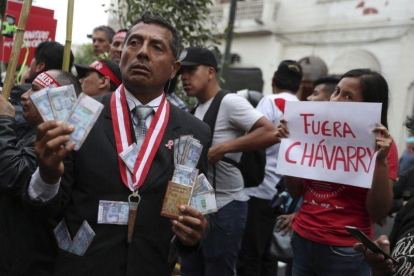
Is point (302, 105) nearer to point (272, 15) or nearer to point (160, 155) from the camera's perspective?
point (160, 155)

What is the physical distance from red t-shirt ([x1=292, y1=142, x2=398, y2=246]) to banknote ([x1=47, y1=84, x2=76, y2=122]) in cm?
169

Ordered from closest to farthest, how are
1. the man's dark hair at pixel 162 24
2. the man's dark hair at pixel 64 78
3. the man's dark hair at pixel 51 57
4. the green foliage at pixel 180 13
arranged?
the man's dark hair at pixel 162 24 < the man's dark hair at pixel 64 78 < the man's dark hair at pixel 51 57 < the green foliage at pixel 180 13

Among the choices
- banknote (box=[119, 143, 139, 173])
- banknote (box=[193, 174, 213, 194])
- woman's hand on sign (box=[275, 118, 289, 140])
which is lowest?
banknote (box=[193, 174, 213, 194])

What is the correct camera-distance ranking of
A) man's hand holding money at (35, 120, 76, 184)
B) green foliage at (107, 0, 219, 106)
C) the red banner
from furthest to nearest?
the red banner, green foliage at (107, 0, 219, 106), man's hand holding money at (35, 120, 76, 184)

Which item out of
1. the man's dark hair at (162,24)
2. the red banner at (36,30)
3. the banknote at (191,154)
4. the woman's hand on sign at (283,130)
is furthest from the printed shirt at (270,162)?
the red banner at (36,30)

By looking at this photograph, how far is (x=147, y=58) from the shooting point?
7.19ft

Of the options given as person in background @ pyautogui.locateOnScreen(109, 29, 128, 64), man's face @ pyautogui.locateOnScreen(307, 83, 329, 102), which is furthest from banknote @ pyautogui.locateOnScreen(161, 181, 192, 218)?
person in background @ pyautogui.locateOnScreen(109, 29, 128, 64)

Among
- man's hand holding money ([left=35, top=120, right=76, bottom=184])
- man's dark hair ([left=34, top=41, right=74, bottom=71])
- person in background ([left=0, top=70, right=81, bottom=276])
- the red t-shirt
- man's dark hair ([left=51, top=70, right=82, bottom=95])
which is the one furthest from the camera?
man's dark hair ([left=34, top=41, right=74, bottom=71])

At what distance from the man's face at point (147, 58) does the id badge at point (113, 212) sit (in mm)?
591

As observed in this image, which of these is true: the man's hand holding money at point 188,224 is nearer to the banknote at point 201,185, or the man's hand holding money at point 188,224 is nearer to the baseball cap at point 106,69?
the banknote at point 201,185

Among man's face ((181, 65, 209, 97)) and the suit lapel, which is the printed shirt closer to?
man's face ((181, 65, 209, 97))

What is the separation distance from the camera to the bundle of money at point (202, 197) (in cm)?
198

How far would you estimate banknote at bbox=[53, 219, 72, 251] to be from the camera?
192cm

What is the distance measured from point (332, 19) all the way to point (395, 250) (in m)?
A: 13.9
